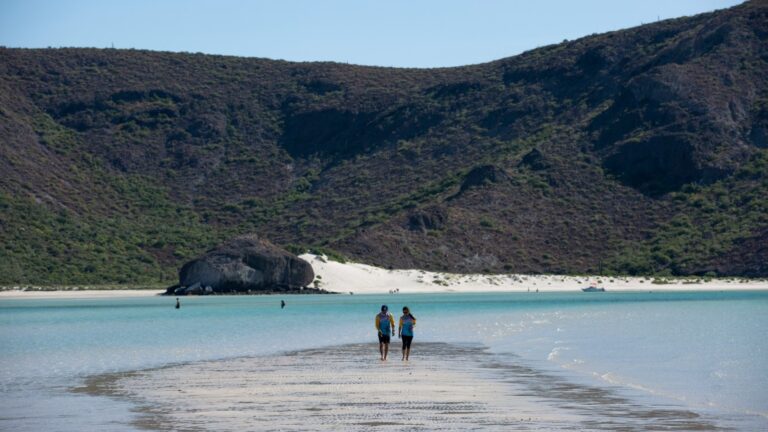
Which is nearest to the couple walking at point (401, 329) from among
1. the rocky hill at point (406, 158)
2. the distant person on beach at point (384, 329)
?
the distant person on beach at point (384, 329)

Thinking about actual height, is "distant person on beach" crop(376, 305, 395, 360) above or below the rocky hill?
below

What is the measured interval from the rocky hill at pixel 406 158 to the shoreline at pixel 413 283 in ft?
9.25

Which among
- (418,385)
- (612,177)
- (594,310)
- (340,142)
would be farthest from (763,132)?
(418,385)

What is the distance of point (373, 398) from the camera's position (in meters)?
22.2

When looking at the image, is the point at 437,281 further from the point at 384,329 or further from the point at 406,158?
the point at 384,329

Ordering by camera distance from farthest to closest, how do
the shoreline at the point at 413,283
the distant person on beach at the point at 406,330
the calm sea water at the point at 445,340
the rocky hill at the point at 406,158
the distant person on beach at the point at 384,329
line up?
the rocky hill at the point at 406,158
the shoreline at the point at 413,283
the distant person on beach at the point at 384,329
the distant person on beach at the point at 406,330
the calm sea water at the point at 445,340

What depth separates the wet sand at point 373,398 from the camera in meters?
18.7

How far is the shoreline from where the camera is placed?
95.5 meters

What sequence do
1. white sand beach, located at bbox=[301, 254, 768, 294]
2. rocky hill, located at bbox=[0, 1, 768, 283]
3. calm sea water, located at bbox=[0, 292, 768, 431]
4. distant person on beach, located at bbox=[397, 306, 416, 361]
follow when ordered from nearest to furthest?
calm sea water, located at bbox=[0, 292, 768, 431], distant person on beach, located at bbox=[397, 306, 416, 361], white sand beach, located at bbox=[301, 254, 768, 294], rocky hill, located at bbox=[0, 1, 768, 283]

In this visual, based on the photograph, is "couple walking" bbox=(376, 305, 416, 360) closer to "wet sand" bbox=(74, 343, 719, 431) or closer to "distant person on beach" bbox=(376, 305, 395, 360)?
"distant person on beach" bbox=(376, 305, 395, 360)

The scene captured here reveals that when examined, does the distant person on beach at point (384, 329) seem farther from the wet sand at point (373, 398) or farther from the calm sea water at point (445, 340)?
the calm sea water at point (445, 340)

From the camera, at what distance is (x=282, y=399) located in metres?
22.2

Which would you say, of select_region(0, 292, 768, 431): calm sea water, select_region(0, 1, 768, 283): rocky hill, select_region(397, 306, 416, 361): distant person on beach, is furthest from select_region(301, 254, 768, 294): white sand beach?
select_region(397, 306, 416, 361): distant person on beach

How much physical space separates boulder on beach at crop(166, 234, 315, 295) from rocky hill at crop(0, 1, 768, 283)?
36.5 feet
